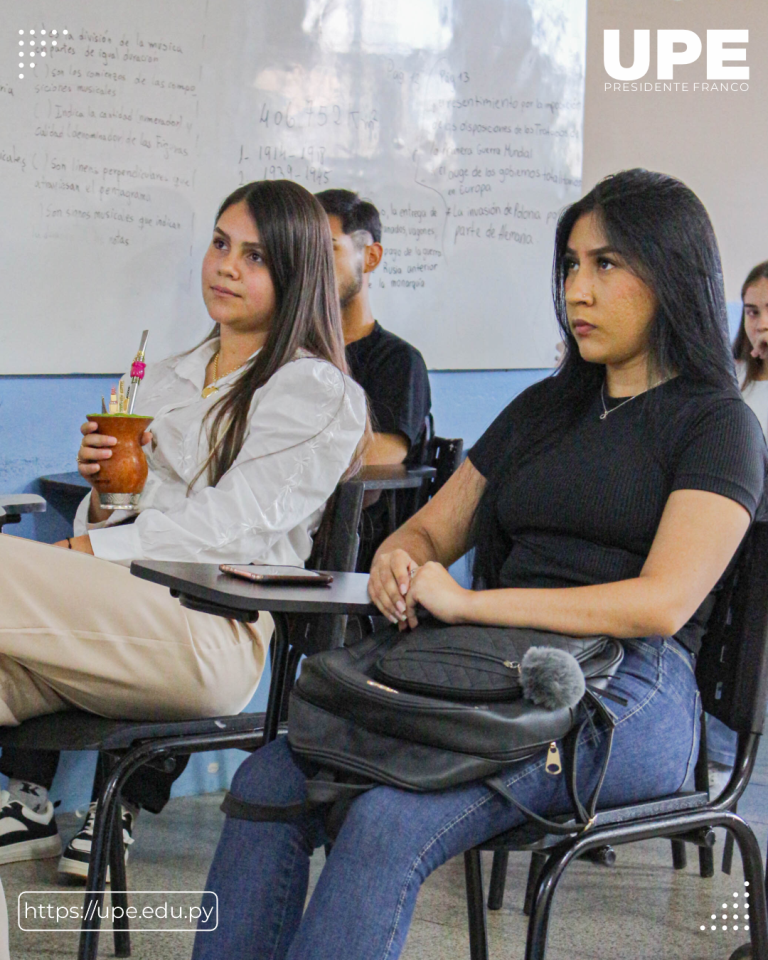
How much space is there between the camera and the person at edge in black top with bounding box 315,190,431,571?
2725 millimetres

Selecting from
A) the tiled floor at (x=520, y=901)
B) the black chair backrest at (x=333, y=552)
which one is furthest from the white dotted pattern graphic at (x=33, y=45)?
the tiled floor at (x=520, y=901)

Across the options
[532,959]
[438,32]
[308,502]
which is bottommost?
[532,959]

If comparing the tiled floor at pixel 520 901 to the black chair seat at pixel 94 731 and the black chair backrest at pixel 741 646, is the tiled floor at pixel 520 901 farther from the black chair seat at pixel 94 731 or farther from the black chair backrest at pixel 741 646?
the black chair backrest at pixel 741 646

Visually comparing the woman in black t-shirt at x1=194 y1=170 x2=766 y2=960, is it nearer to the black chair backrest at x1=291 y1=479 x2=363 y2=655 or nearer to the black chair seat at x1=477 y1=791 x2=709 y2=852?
the black chair seat at x1=477 y1=791 x2=709 y2=852

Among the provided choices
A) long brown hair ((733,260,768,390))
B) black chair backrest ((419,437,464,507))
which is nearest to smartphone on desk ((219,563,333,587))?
black chair backrest ((419,437,464,507))

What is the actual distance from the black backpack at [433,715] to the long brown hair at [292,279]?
0.84 meters

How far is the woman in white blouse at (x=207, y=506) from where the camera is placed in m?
1.59

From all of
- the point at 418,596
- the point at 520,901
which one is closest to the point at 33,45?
the point at 418,596

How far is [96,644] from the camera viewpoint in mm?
1591

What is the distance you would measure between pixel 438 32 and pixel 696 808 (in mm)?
2476

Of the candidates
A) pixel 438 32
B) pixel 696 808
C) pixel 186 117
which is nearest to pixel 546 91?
pixel 438 32

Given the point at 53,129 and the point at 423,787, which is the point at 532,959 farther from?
the point at 53,129

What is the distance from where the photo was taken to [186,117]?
2570mm

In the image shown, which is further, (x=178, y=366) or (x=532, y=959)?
(x=178, y=366)
